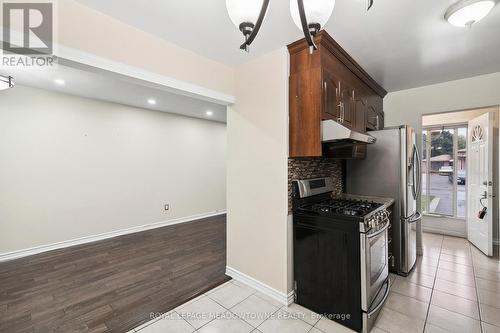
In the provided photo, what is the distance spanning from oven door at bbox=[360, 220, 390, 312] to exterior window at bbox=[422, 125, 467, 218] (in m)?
3.39

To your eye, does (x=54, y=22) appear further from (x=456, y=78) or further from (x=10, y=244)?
(x=456, y=78)

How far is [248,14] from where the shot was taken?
0.97 meters

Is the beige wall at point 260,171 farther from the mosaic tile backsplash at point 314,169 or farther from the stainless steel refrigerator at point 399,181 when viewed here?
the stainless steel refrigerator at point 399,181

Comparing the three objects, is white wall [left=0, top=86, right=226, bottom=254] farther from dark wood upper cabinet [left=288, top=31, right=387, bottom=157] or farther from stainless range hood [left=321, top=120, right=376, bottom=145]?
stainless range hood [left=321, top=120, right=376, bottom=145]

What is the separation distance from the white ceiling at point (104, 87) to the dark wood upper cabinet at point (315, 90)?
1316 millimetres

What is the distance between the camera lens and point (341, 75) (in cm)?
243

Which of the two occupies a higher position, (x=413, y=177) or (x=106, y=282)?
(x=413, y=177)

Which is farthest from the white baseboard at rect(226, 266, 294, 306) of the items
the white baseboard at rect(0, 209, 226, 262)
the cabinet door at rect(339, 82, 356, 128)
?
the white baseboard at rect(0, 209, 226, 262)

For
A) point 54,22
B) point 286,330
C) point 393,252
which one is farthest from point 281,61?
point 393,252

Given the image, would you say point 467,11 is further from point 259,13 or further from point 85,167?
point 85,167

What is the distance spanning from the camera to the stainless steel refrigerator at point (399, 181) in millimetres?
2727

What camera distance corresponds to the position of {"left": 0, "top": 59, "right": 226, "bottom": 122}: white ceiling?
9.16 feet

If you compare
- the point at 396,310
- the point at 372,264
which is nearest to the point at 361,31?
the point at 372,264

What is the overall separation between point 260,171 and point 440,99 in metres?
3.09
